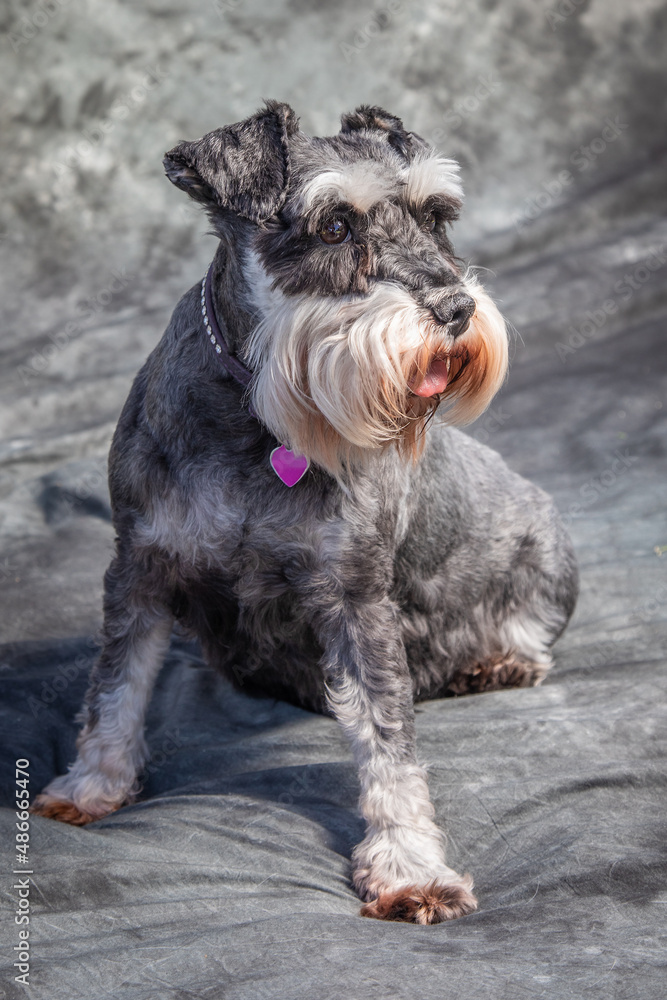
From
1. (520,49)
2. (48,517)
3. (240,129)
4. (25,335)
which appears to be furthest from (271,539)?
(520,49)

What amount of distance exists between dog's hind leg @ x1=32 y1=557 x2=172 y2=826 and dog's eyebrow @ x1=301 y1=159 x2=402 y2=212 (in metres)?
1.25

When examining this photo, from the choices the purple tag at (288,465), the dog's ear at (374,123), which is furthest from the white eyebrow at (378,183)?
the purple tag at (288,465)

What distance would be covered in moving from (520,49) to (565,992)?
7.49 meters

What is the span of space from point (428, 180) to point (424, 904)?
188 cm

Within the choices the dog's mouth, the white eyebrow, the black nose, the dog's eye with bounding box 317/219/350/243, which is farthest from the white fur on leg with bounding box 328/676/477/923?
the white eyebrow

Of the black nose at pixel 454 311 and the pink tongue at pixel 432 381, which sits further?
the pink tongue at pixel 432 381

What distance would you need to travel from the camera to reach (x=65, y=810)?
3232 millimetres

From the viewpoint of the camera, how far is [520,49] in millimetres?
8125

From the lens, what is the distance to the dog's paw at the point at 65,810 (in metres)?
3.21

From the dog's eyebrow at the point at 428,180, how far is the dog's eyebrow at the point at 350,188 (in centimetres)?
4

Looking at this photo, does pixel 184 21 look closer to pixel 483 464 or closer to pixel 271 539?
pixel 483 464

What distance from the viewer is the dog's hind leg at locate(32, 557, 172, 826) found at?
3.26 metres

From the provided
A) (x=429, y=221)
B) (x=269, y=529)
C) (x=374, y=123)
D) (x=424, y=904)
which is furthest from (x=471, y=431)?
(x=424, y=904)

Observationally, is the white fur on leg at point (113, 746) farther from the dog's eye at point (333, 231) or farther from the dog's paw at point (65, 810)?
the dog's eye at point (333, 231)
